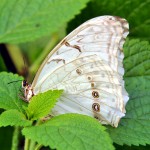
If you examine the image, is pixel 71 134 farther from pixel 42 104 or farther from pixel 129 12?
pixel 129 12

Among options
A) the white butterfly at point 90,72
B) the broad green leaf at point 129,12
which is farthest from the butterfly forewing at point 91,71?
the broad green leaf at point 129,12

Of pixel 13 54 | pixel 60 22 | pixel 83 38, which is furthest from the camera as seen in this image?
pixel 13 54

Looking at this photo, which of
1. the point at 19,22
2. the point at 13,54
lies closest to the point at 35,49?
the point at 13,54

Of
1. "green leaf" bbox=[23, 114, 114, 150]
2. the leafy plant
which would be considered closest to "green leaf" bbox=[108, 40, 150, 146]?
the leafy plant

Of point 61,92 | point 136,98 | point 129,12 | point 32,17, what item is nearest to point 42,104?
point 61,92

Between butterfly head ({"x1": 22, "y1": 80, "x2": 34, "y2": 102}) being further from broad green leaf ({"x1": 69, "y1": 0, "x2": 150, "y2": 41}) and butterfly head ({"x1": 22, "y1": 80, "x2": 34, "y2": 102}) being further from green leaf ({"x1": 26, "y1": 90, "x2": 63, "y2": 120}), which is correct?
broad green leaf ({"x1": 69, "y1": 0, "x2": 150, "y2": 41})

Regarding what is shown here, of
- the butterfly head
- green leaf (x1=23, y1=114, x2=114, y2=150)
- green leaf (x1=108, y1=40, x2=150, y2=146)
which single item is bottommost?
green leaf (x1=108, y1=40, x2=150, y2=146)

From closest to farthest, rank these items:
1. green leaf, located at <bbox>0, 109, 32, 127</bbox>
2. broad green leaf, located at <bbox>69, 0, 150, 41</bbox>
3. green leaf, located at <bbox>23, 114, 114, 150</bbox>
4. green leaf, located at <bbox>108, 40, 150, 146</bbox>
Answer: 1. green leaf, located at <bbox>23, 114, 114, 150</bbox>
2. green leaf, located at <bbox>0, 109, 32, 127</bbox>
3. green leaf, located at <bbox>108, 40, 150, 146</bbox>
4. broad green leaf, located at <bbox>69, 0, 150, 41</bbox>

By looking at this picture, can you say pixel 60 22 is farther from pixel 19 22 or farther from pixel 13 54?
pixel 13 54
